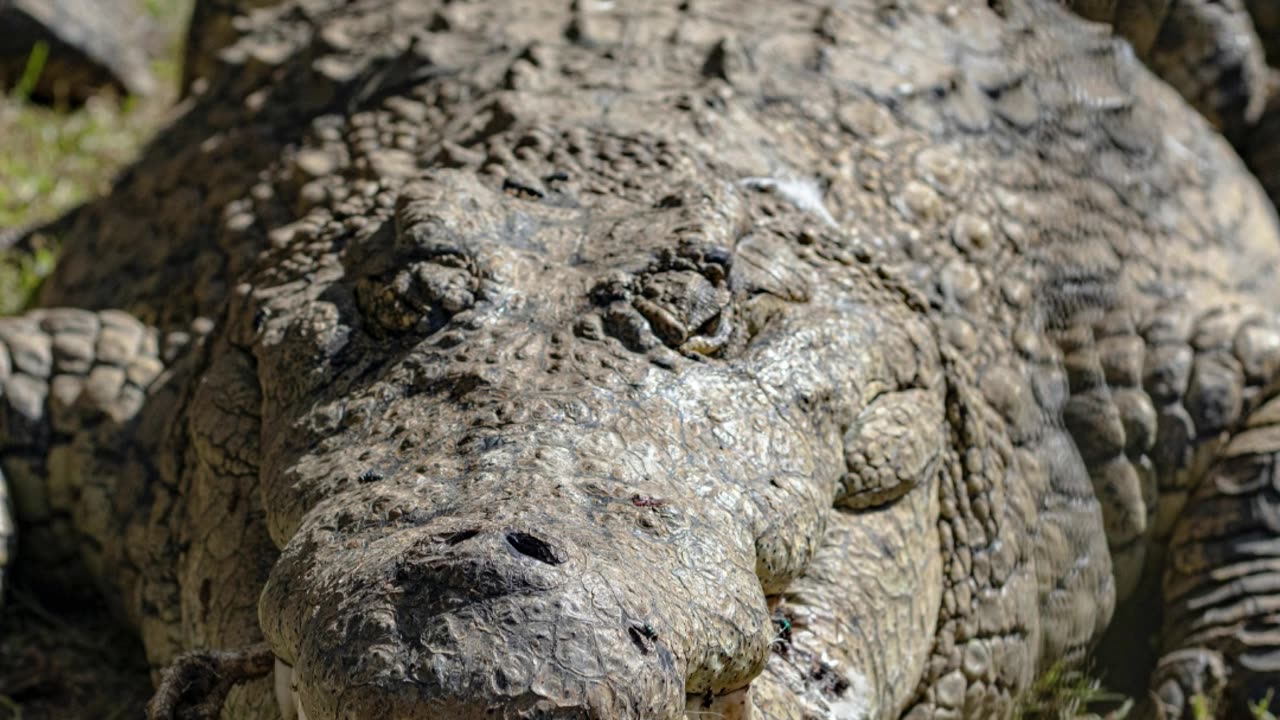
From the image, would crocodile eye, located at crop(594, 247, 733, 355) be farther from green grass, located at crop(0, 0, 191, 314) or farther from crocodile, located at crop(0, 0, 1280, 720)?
green grass, located at crop(0, 0, 191, 314)

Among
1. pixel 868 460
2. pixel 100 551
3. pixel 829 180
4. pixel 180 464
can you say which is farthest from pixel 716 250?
pixel 100 551

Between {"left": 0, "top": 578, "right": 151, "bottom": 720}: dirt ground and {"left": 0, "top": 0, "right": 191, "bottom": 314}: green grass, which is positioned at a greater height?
{"left": 0, "top": 578, "right": 151, "bottom": 720}: dirt ground

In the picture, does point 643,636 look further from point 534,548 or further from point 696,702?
point 696,702

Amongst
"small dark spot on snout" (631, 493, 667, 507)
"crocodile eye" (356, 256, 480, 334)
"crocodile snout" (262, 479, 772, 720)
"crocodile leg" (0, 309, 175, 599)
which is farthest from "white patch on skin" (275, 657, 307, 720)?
"crocodile leg" (0, 309, 175, 599)

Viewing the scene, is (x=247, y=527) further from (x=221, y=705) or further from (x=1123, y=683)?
(x=1123, y=683)

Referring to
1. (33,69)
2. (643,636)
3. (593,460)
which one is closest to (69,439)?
(593,460)

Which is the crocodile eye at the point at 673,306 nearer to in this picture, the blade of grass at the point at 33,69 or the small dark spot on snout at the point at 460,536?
the small dark spot on snout at the point at 460,536
